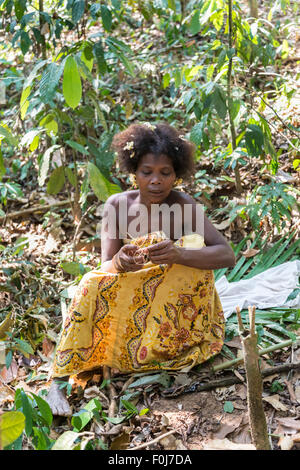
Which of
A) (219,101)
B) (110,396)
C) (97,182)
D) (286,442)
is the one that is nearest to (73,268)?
(97,182)

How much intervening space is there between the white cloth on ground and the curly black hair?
2.63 feet

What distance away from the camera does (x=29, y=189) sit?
431 cm

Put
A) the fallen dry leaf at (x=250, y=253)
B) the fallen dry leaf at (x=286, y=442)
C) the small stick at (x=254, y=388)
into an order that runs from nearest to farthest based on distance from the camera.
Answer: the small stick at (x=254, y=388) < the fallen dry leaf at (x=286, y=442) < the fallen dry leaf at (x=250, y=253)

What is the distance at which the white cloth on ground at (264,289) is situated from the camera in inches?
108

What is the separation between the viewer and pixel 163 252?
207 cm

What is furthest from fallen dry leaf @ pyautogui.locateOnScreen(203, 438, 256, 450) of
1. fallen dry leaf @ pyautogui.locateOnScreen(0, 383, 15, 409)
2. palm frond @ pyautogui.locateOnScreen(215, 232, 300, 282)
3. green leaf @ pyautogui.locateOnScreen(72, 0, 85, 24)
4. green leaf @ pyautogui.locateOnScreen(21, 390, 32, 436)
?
green leaf @ pyautogui.locateOnScreen(72, 0, 85, 24)

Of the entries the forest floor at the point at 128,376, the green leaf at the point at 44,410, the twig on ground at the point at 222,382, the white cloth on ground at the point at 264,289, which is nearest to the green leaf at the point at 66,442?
the forest floor at the point at 128,376

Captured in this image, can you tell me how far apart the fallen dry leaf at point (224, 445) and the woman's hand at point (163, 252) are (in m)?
0.69

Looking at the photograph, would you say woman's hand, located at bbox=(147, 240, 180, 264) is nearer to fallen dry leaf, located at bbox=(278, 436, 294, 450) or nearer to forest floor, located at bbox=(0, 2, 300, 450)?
forest floor, located at bbox=(0, 2, 300, 450)

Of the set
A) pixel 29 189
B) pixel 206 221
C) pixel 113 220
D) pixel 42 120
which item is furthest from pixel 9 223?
pixel 206 221

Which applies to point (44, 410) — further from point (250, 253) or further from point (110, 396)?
point (250, 253)

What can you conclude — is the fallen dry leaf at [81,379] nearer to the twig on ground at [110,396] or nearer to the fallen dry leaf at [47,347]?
the twig on ground at [110,396]

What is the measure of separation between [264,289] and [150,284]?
0.91 meters
